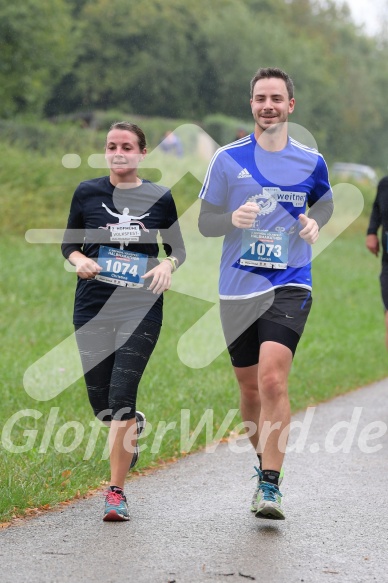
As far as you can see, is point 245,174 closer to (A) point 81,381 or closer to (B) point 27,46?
(A) point 81,381

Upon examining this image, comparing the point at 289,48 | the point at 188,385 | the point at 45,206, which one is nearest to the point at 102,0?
the point at 289,48

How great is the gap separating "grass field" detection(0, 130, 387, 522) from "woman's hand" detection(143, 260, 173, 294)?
1297 millimetres

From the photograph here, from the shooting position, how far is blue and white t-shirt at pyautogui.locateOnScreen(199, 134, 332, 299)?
596 centimetres

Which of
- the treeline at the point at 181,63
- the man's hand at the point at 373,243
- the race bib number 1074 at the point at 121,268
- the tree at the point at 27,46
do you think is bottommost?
the race bib number 1074 at the point at 121,268

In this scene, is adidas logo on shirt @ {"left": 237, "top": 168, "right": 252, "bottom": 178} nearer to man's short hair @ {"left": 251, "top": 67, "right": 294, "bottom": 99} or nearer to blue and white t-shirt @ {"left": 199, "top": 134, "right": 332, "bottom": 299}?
blue and white t-shirt @ {"left": 199, "top": 134, "right": 332, "bottom": 299}

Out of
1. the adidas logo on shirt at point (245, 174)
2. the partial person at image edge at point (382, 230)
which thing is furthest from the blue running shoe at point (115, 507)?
the partial person at image edge at point (382, 230)

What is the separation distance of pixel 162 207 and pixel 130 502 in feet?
5.44

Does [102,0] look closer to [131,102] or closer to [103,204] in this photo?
[131,102]

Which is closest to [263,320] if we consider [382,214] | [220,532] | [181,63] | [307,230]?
[307,230]

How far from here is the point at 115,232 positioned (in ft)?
19.6

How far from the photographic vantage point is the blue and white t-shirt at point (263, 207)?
235 inches

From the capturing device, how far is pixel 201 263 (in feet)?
63.6

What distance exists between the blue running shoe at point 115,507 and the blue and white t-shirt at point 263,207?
123 centimetres

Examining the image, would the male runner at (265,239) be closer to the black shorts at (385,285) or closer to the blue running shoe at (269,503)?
the blue running shoe at (269,503)
